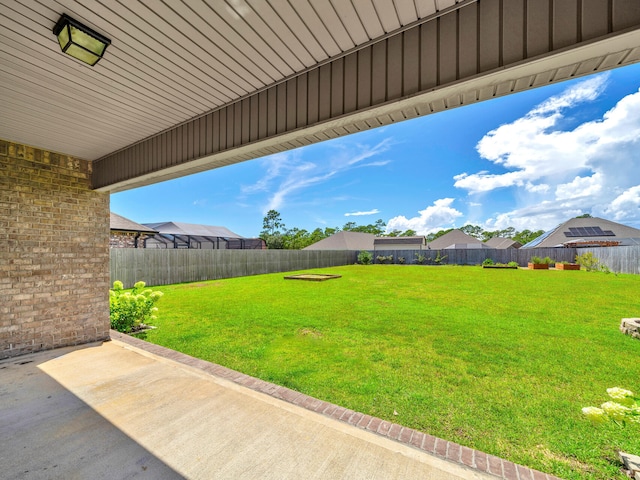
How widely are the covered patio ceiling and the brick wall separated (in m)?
1.11

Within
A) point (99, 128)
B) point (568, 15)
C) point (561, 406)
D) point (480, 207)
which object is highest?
point (480, 207)

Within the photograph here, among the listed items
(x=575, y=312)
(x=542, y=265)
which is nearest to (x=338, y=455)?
(x=575, y=312)

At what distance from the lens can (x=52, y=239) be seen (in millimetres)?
3826

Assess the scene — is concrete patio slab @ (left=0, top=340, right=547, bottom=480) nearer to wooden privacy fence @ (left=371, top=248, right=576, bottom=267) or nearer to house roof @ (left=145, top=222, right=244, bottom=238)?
house roof @ (left=145, top=222, right=244, bottom=238)

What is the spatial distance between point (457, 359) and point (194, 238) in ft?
79.9

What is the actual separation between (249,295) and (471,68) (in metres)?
8.10

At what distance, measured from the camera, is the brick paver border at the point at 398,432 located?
1745 millimetres

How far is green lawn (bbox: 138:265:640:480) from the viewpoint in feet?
7.08

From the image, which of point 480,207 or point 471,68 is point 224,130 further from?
point 480,207

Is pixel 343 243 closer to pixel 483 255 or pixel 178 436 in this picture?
pixel 483 255

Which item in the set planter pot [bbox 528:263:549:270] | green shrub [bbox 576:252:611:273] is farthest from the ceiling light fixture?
planter pot [bbox 528:263:549:270]

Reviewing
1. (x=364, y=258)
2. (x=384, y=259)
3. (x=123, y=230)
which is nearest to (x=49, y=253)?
(x=123, y=230)

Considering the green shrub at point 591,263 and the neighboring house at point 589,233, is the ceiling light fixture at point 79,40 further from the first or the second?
the neighboring house at point 589,233

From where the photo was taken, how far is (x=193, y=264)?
12539mm
